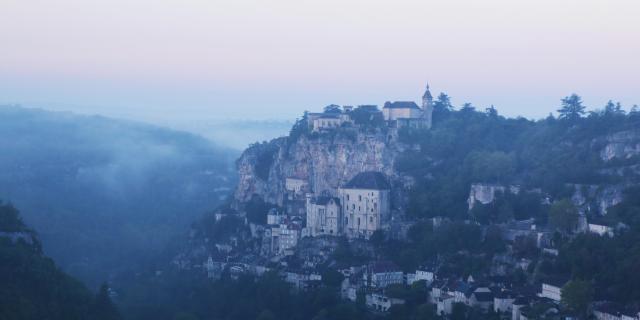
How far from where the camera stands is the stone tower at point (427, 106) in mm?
73250

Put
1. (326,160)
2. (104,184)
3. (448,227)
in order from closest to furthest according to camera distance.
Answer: (448,227) < (326,160) < (104,184)

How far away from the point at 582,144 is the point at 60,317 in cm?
3164

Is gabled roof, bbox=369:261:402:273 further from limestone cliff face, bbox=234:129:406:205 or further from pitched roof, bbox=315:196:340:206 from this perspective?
limestone cliff face, bbox=234:129:406:205

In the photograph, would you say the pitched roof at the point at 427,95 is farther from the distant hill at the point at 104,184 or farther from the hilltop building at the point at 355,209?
the distant hill at the point at 104,184

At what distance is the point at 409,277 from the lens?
2229 inches

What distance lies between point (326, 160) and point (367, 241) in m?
9.81

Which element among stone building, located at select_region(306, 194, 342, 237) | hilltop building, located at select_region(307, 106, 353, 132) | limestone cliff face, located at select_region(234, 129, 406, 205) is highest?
hilltop building, located at select_region(307, 106, 353, 132)

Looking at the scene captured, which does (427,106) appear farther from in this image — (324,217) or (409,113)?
(324,217)

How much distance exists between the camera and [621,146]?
59281 millimetres

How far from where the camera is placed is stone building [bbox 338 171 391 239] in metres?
63.0

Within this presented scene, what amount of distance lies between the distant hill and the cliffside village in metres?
14.9

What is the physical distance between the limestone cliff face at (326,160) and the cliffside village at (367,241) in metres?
0.85

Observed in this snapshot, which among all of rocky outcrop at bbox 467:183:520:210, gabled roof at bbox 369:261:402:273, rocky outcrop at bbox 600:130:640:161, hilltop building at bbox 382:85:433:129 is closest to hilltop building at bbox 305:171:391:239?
gabled roof at bbox 369:261:402:273

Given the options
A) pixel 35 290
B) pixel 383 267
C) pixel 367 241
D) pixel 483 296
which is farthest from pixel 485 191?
pixel 35 290
